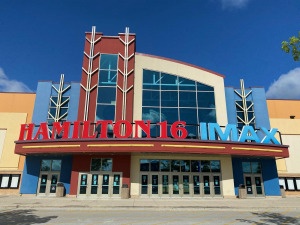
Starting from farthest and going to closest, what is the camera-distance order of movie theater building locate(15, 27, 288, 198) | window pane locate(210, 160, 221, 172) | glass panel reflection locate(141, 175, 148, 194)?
1. window pane locate(210, 160, 221, 172)
2. glass panel reflection locate(141, 175, 148, 194)
3. movie theater building locate(15, 27, 288, 198)

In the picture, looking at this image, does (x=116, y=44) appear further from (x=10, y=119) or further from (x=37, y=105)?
(x=10, y=119)

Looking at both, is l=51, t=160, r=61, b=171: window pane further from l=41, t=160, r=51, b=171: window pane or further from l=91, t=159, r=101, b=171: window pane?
l=91, t=159, r=101, b=171: window pane

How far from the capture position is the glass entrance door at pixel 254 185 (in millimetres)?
30355

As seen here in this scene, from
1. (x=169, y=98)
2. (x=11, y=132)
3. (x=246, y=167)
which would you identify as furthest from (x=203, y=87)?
(x=11, y=132)

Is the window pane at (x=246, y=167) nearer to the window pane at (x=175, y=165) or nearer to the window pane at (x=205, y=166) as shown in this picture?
the window pane at (x=205, y=166)

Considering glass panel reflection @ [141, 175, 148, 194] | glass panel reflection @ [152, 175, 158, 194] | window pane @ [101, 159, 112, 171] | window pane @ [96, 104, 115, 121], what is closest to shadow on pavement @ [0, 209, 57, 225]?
window pane @ [101, 159, 112, 171]

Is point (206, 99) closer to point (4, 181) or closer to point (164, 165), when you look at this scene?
point (164, 165)

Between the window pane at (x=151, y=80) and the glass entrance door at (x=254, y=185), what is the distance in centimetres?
1561

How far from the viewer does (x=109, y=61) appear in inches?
1330

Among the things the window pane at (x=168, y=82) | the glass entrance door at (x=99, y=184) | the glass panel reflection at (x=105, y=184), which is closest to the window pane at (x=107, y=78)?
the window pane at (x=168, y=82)

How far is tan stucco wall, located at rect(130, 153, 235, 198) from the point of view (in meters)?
28.5

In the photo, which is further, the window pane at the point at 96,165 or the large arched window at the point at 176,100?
the large arched window at the point at 176,100

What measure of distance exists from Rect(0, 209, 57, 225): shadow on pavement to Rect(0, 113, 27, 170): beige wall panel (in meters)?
15.2

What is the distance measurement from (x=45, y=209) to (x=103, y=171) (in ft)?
30.7
